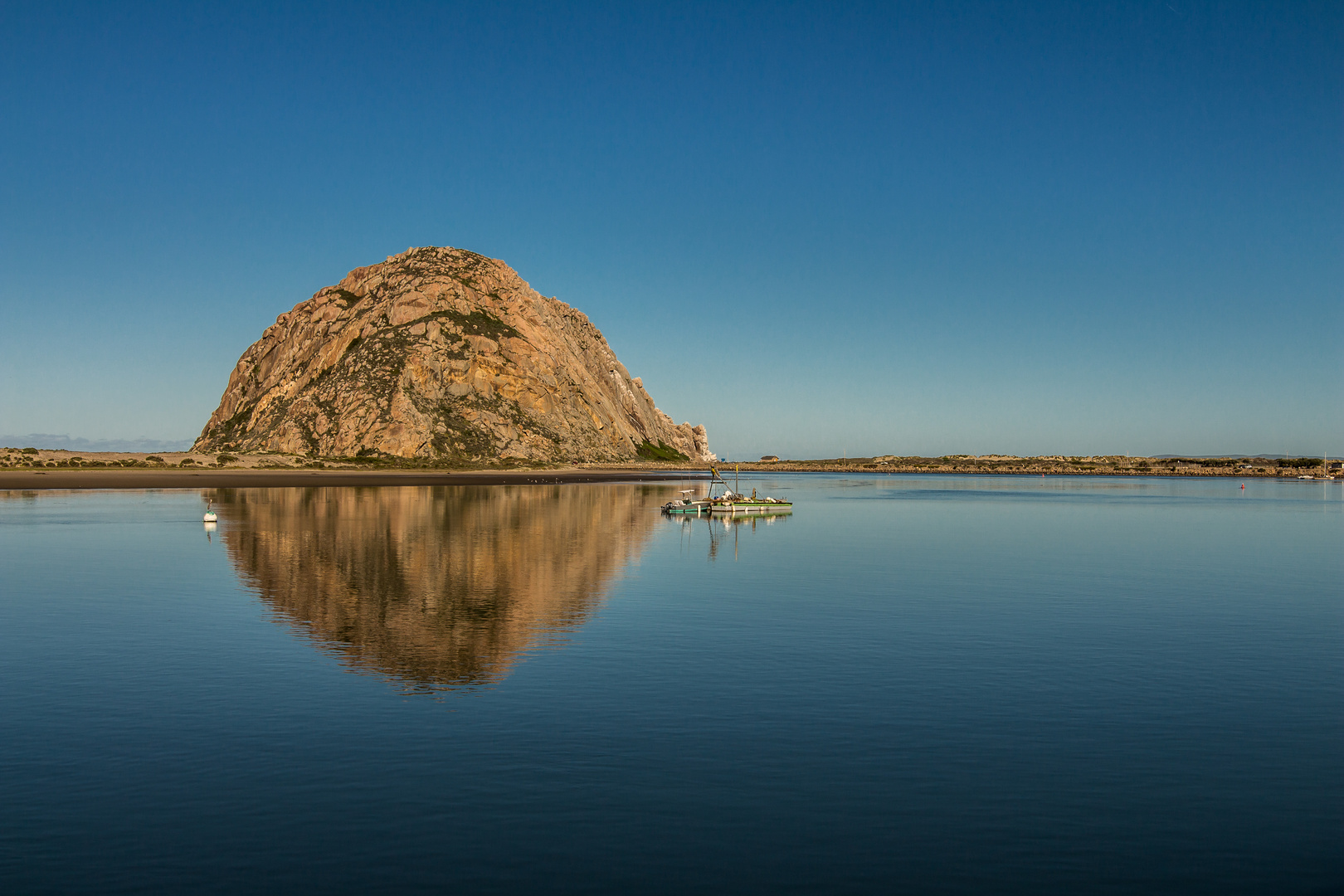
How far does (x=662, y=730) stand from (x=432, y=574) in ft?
84.3

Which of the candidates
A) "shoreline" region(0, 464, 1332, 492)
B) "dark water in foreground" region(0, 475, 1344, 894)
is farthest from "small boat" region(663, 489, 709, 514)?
"shoreline" region(0, 464, 1332, 492)

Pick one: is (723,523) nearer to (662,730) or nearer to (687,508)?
(687,508)

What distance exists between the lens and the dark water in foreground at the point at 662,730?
1296 cm

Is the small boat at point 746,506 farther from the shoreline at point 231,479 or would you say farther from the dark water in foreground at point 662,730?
the shoreline at point 231,479

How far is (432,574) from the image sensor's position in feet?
140

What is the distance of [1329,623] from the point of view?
33062 mm

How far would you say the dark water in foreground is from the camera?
13.0 meters

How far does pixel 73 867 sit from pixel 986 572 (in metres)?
40.9

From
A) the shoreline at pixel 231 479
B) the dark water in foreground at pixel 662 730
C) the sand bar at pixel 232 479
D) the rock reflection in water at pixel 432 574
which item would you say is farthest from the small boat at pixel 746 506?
the sand bar at pixel 232 479

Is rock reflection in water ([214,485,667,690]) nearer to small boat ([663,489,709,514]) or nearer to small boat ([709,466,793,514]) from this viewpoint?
small boat ([663,489,709,514])

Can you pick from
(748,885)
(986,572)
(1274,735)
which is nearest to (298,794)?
(748,885)

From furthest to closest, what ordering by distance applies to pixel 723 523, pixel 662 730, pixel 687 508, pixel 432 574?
pixel 687 508 < pixel 723 523 < pixel 432 574 < pixel 662 730

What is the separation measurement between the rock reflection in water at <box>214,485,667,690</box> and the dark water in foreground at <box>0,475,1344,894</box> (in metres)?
0.28

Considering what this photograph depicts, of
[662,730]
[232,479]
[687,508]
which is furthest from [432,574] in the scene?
[232,479]
